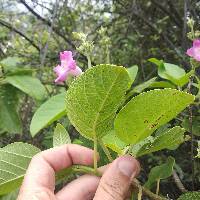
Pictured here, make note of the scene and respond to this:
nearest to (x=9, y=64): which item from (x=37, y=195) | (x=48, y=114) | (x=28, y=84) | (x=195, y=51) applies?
(x=28, y=84)

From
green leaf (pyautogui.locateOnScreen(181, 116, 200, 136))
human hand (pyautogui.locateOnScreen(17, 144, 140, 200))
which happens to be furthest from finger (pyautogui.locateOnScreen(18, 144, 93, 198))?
green leaf (pyautogui.locateOnScreen(181, 116, 200, 136))

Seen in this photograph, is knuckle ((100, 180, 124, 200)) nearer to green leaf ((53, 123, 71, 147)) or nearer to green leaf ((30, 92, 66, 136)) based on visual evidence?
green leaf ((53, 123, 71, 147))

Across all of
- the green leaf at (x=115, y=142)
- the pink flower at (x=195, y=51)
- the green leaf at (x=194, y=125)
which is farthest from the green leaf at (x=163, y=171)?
the pink flower at (x=195, y=51)

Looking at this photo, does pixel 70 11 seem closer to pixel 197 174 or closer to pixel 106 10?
pixel 106 10

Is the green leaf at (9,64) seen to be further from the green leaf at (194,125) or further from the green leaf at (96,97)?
the green leaf at (96,97)

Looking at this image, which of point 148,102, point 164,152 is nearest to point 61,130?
point 148,102

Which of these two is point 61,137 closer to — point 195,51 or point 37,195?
point 37,195
